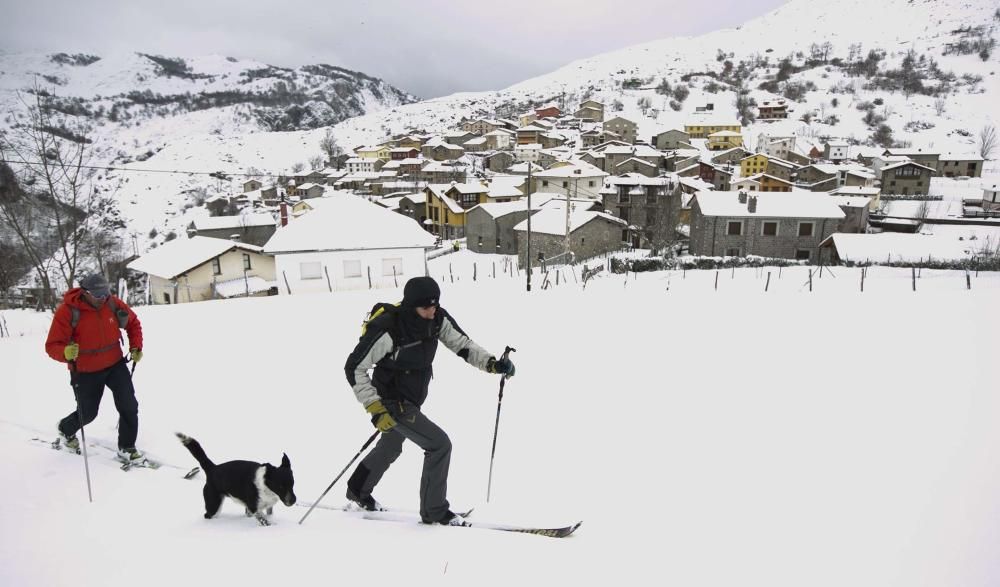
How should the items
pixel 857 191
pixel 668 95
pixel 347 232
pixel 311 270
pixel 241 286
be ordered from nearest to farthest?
pixel 311 270, pixel 347 232, pixel 241 286, pixel 857 191, pixel 668 95

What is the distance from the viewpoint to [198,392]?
21.6 ft

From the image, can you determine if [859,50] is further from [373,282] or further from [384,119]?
[373,282]

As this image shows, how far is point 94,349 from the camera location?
4.14 metres

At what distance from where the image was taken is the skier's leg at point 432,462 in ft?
10.8

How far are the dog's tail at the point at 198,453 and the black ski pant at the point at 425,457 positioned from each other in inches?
37.4

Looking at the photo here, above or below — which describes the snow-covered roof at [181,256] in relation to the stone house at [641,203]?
below

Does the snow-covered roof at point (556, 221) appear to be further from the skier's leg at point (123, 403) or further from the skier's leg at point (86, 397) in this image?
the skier's leg at point (86, 397)

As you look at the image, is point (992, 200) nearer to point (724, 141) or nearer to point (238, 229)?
point (724, 141)

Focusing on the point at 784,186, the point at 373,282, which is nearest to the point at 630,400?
the point at 373,282

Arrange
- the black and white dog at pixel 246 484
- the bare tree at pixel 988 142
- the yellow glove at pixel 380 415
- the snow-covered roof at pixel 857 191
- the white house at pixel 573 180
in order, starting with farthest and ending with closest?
the bare tree at pixel 988 142
the white house at pixel 573 180
the snow-covered roof at pixel 857 191
the black and white dog at pixel 246 484
the yellow glove at pixel 380 415

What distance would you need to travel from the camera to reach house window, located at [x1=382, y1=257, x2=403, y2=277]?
20344 millimetres

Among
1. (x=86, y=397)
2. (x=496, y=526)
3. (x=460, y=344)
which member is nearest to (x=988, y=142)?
(x=460, y=344)

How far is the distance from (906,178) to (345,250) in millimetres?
57347

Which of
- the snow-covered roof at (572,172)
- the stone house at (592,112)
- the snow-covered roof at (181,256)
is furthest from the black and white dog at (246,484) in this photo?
the stone house at (592,112)
